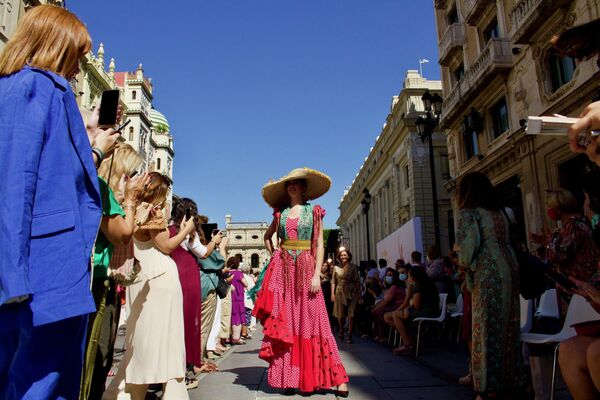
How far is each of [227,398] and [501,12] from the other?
16302mm

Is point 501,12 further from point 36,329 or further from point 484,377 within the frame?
point 36,329

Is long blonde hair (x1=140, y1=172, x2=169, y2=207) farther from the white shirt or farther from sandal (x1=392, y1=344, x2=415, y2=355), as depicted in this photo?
sandal (x1=392, y1=344, x2=415, y2=355)

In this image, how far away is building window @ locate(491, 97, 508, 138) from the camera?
1580 cm

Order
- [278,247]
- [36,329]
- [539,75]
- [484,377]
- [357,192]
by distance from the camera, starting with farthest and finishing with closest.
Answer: [357,192], [539,75], [278,247], [484,377], [36,329]

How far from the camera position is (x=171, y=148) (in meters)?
58.5

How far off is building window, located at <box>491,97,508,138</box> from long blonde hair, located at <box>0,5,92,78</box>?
53.3ft

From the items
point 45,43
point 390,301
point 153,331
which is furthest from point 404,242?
point 45,43

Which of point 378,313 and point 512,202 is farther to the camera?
point 512,202

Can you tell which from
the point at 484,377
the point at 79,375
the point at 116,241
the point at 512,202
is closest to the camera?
the point at 79,375

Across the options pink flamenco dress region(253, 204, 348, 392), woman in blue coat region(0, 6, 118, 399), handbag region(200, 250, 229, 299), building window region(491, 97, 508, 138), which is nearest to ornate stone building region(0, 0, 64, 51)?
handbag region(200, 250, 229, 299)

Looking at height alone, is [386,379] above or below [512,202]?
below

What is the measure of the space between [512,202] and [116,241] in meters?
15.7

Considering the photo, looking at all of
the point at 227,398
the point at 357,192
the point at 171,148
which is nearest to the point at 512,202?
the point at 227,398

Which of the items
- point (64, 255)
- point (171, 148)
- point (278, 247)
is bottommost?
point (64, 255)
